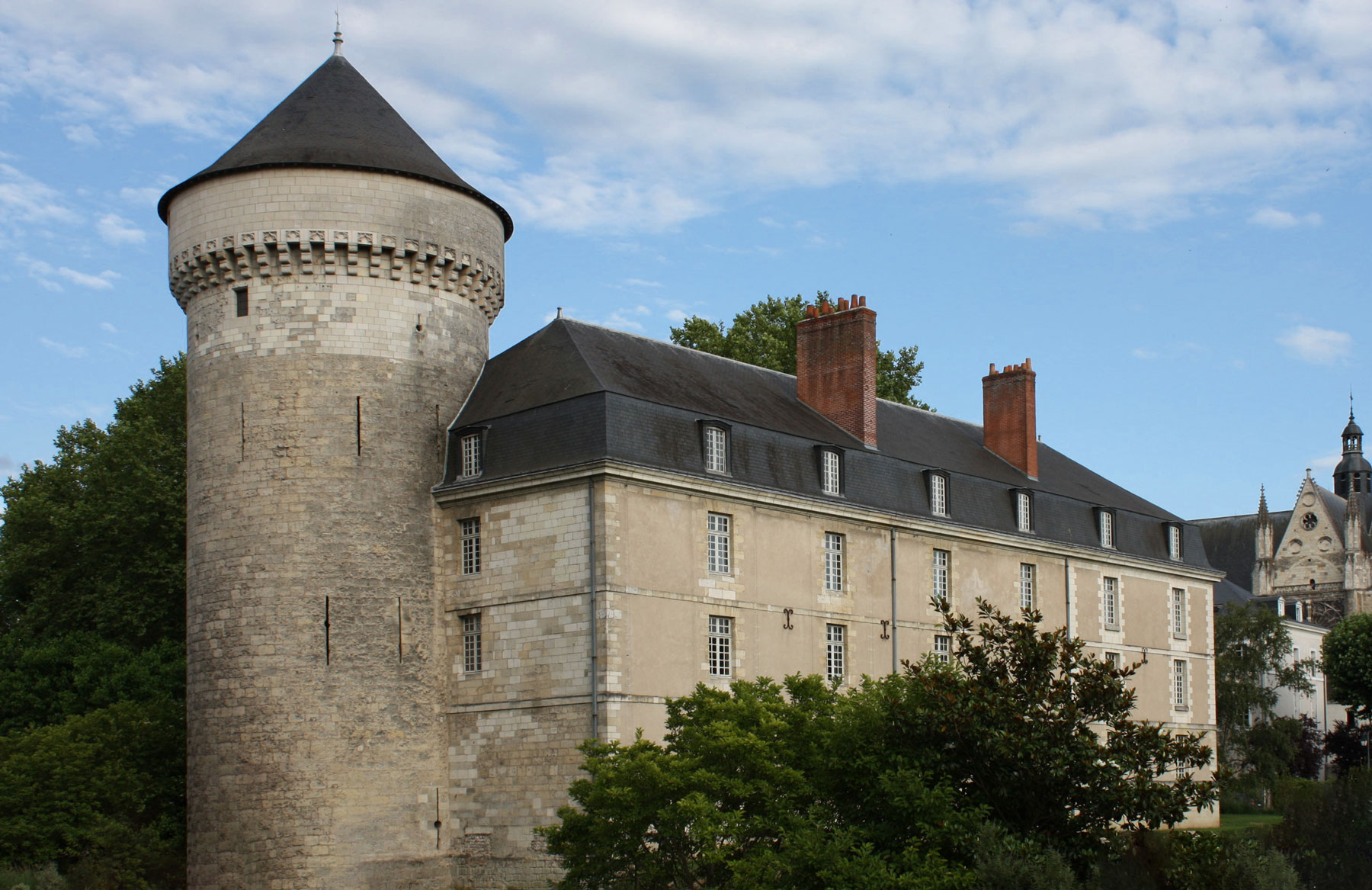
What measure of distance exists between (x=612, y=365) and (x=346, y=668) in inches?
293

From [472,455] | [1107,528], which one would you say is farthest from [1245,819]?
[472,455]

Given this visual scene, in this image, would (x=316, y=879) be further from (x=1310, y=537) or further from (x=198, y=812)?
(x=1310, y=537)

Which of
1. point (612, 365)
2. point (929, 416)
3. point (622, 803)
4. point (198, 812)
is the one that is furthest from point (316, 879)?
point (929, 416)

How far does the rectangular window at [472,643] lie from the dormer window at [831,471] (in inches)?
284

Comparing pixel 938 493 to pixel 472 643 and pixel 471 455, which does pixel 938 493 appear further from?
pixel 472 643

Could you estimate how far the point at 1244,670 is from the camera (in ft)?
173

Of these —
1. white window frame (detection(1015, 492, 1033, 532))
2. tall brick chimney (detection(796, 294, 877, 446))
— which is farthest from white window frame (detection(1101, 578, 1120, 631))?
tall brick chimney (detection(796, 294, 877, 446))

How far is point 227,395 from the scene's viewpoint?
27984mm

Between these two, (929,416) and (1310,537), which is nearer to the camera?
(929,416)

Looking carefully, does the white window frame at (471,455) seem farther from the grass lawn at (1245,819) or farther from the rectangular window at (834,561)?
the grass lawn at (1245,819)

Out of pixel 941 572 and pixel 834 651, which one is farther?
pixel 941 572

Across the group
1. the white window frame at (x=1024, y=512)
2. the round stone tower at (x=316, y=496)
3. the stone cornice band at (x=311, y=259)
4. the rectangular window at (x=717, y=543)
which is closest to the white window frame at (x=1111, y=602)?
the white window frame at (x=1024, y=512)

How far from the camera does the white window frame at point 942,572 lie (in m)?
32.5

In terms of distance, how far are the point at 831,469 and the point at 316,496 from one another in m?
9.95
